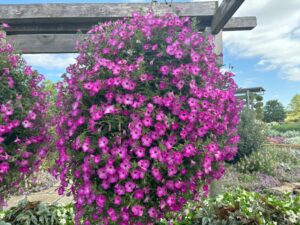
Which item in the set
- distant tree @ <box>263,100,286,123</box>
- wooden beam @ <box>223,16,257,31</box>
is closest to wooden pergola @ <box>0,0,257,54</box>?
wooden beam @ <box>223,16,257,31</box>

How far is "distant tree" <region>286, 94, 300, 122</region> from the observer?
105 feet

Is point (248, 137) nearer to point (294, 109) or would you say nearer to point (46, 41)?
point (46, 41)

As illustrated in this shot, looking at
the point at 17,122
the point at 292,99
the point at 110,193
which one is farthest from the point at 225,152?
the point at 292,99

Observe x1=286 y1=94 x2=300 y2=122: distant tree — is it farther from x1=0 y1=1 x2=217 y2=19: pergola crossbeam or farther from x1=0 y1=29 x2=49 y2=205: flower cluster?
x1=0 y1=29 x2=49 y2=205: flower cluster

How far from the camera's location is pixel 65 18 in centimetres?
420

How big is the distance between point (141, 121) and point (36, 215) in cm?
198

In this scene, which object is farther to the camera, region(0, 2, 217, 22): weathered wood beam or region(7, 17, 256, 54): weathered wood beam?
region(7, 17, 256, 54): weathered wood beam

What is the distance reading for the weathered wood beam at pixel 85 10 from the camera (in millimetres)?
4133

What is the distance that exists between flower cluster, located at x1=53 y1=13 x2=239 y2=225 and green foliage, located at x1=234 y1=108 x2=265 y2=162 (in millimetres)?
5221

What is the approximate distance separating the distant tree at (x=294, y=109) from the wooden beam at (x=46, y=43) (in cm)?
3073

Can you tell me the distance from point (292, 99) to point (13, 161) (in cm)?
3750

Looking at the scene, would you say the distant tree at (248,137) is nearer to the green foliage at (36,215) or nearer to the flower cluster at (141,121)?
the green foliage at (36,215)

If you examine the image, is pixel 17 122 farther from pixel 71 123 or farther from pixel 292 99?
pixel 292 99

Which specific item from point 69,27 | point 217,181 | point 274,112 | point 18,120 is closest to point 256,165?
point 217,181
